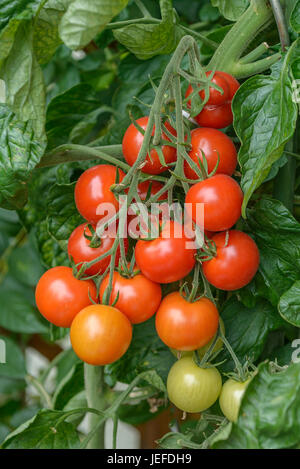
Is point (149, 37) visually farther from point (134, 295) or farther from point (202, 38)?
point (134, 295)

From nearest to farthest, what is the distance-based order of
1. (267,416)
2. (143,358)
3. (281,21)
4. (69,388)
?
(267,416), (281,21), (143,358), (69,388)

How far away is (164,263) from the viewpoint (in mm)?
472

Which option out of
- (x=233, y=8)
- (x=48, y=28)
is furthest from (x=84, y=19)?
(x=233, y=8)

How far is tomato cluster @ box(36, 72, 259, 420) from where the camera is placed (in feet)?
1.56

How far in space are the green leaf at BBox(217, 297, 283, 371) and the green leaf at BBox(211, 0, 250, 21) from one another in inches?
11.6

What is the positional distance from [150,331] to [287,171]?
10.1 inches

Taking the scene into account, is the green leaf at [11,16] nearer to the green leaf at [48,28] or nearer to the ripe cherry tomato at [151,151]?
the green leaf at [48,28]

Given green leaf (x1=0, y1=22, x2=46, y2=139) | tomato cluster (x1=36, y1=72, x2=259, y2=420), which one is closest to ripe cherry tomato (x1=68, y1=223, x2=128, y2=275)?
tomato cluster (x1=36, y1=72, x2=259, y2=420)

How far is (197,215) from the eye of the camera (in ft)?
1.57

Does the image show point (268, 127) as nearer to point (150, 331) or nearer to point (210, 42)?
point (210, 42)

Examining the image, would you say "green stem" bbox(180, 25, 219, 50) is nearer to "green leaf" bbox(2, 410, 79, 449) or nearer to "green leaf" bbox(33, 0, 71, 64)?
"green leaf" bbox(33, 0, 71, 64)

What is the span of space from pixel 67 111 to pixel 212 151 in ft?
1.10

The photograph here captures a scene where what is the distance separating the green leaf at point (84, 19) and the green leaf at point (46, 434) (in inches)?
14.4

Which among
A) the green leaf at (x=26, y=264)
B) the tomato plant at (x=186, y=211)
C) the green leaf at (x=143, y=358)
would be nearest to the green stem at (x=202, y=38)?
the tomato plant at (x=186, y=211)
